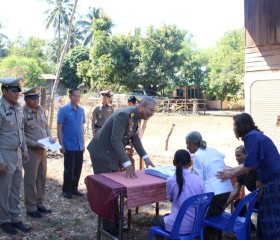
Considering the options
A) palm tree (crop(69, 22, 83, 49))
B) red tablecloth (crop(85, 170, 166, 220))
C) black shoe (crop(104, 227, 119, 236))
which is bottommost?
black shoe (crop(104, 227, 119, 236))

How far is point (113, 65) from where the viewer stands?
26703mm

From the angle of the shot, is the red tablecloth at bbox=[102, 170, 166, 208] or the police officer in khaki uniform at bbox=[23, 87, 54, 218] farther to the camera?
the police officer in khaki uniform at bbox=[23, 87, 54, 218]

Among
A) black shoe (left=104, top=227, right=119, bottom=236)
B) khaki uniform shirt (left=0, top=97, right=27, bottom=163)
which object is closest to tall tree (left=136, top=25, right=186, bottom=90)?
khaki uniform shirt (left=0, top=97, right=27, bottom=163)

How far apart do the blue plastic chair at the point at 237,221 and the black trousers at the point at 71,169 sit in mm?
3049

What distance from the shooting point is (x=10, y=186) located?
14.2ft

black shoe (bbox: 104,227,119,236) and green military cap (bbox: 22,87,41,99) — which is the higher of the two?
green military cap (bbox: 22,87,41,99)

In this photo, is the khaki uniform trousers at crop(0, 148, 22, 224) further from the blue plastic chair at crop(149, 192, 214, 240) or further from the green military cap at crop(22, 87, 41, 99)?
the blue plastic chair at crop(149, 192, 214, 240)

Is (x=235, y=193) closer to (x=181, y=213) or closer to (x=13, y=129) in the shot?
(x=181, y=213)

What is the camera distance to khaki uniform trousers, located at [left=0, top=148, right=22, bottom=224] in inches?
168

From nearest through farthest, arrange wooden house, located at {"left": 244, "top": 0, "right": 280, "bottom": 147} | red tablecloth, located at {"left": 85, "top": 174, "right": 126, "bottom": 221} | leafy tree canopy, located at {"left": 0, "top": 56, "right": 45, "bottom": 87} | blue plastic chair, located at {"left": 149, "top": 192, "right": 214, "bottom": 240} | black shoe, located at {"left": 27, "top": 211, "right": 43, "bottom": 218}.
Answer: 1. blue plastic chair, located at {"left": 149, "top": 192, "right": 214, "bottom": 240}
2. red tablecloth, located at {"left": 85, "top": 174, "right": 126, "bottom": 221}
3. black shoe, located at {"left": 27, "top": 211, "right": 43, "bottom": 218}
4. wooden house, located at {"left": 244, "top": 0, "right": 280, "bottom": 147}
5. leafy tree canopy, located at {"left": 0, "top": 56, "right": 45, "bottom": 87}

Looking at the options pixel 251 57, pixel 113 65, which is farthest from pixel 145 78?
pixel 251 57

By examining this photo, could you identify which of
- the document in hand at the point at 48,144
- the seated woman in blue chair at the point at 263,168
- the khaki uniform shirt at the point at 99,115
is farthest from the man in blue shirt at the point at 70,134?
the seated woman in blue chair at the point at 263,168

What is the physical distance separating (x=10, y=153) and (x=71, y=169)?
1.86 m

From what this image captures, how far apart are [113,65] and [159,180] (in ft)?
76.9
